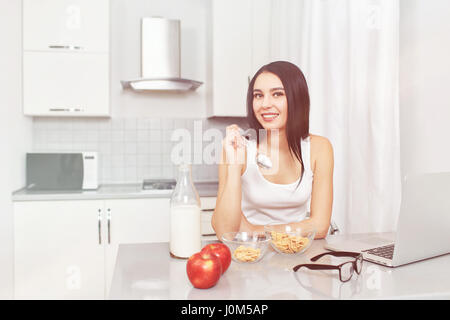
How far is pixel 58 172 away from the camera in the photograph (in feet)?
8.97

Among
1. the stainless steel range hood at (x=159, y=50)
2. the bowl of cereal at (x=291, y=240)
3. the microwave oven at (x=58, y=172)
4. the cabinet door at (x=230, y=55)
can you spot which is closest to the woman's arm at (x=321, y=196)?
the bowl of cereal at (x=291, y=240)

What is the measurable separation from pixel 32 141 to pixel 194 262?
2.61 m

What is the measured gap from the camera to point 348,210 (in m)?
1.97

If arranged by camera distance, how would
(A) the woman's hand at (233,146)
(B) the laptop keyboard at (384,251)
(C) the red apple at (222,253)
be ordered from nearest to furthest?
1. (C) the red apple at (222,253)
2. (B) the laptop keyboard at (384,251)
3. (A) the woman's hand at (233,146)

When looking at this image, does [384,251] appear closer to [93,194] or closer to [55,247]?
[93,194]

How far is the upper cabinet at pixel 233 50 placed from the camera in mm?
2900

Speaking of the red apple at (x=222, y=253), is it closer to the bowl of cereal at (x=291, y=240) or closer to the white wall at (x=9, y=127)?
the bowl of cereal at (x=291, y=240)

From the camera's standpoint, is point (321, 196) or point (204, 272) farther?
point (321, 196)

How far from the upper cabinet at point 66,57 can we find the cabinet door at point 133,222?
69 centimetres

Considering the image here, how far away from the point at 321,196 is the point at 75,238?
1.68 meters

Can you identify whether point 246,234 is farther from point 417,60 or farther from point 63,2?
point 63,2

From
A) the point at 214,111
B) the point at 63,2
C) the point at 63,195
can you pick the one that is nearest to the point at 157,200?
the point at 63,195

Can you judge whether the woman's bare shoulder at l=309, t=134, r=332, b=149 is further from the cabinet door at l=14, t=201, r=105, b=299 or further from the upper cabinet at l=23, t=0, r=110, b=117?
the upper cabinet at l=23, t=0, r=110, b=117

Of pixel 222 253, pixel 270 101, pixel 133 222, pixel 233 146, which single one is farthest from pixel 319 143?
pixel 133 222
